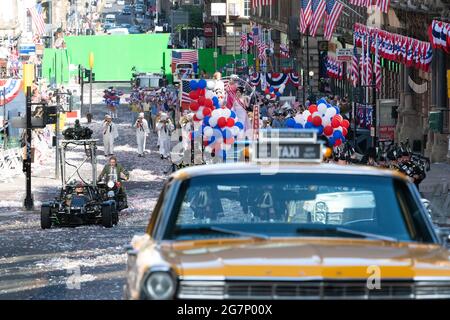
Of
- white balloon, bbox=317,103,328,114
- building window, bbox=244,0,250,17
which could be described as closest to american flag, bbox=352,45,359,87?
white balloon, bbox=317,103,328,114

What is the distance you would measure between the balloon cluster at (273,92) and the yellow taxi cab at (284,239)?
5230 cm

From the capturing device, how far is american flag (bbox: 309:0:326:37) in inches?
2267

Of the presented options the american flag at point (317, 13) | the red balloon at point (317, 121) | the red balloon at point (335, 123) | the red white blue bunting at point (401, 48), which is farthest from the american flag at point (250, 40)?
the red balloon at point (317, 121)

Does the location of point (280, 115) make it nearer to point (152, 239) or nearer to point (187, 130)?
point (187, 130)

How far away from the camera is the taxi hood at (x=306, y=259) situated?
7867 mm

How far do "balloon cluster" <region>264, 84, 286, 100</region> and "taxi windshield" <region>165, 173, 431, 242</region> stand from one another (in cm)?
5217

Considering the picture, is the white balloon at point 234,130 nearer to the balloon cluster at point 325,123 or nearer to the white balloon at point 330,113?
the balloon cluster at point 325,123

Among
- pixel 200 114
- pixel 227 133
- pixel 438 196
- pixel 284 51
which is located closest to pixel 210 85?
pixel 200 114

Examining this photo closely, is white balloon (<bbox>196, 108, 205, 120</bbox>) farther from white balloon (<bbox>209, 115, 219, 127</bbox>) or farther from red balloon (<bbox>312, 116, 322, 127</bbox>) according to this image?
red balloon (<bbox>312, 116, 322, 127</bbox>)

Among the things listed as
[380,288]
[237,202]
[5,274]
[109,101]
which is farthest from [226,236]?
[109,101]

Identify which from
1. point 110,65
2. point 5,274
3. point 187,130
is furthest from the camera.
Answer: point 110,65

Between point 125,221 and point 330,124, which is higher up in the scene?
point 330,124

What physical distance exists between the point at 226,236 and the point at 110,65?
113588mm
